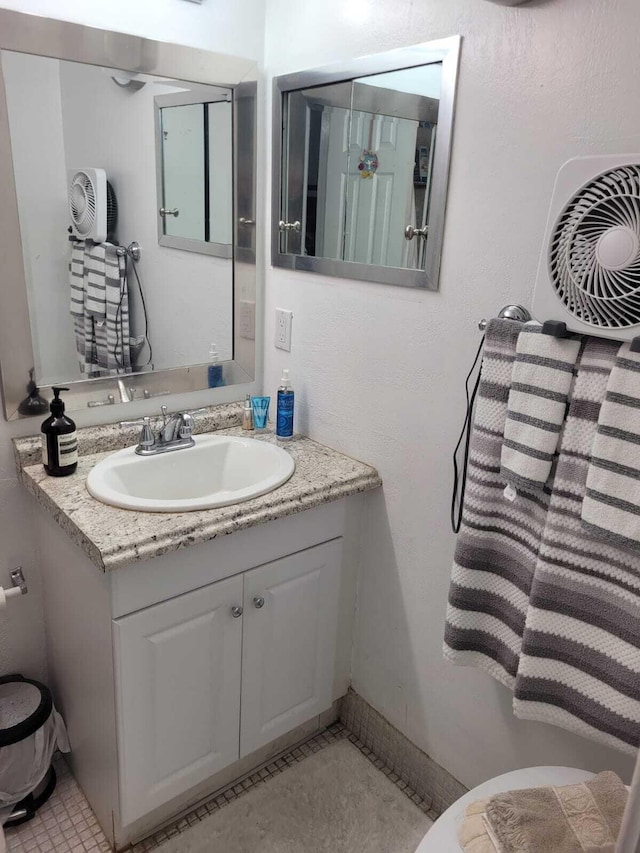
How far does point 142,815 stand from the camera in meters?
1.50

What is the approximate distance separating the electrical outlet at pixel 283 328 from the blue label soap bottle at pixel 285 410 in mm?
83

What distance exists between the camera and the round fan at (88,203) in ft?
4.96

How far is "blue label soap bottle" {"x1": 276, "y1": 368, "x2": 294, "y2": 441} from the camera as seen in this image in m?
1.79

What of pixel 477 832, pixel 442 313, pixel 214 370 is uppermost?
pixel 442 313

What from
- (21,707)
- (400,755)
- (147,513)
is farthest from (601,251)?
(21,707)

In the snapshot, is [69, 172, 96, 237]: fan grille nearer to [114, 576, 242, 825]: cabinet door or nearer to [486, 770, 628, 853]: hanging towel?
[114, 576, 242, 825]: cabinet door

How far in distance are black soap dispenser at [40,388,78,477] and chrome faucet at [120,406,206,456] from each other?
18 centimetres

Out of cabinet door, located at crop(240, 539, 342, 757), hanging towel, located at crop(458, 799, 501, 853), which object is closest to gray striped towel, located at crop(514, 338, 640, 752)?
hanging towel, located at crop(458, 799, 501, 853)

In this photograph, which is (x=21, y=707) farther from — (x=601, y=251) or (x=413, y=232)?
(x=601, y=251)

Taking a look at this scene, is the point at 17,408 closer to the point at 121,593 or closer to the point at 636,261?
the point at 121,593

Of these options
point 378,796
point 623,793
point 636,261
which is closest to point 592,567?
point 623,793

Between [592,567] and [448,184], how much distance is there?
0.81 meters

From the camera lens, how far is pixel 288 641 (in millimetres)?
1656

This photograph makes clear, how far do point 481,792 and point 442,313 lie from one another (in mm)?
936
